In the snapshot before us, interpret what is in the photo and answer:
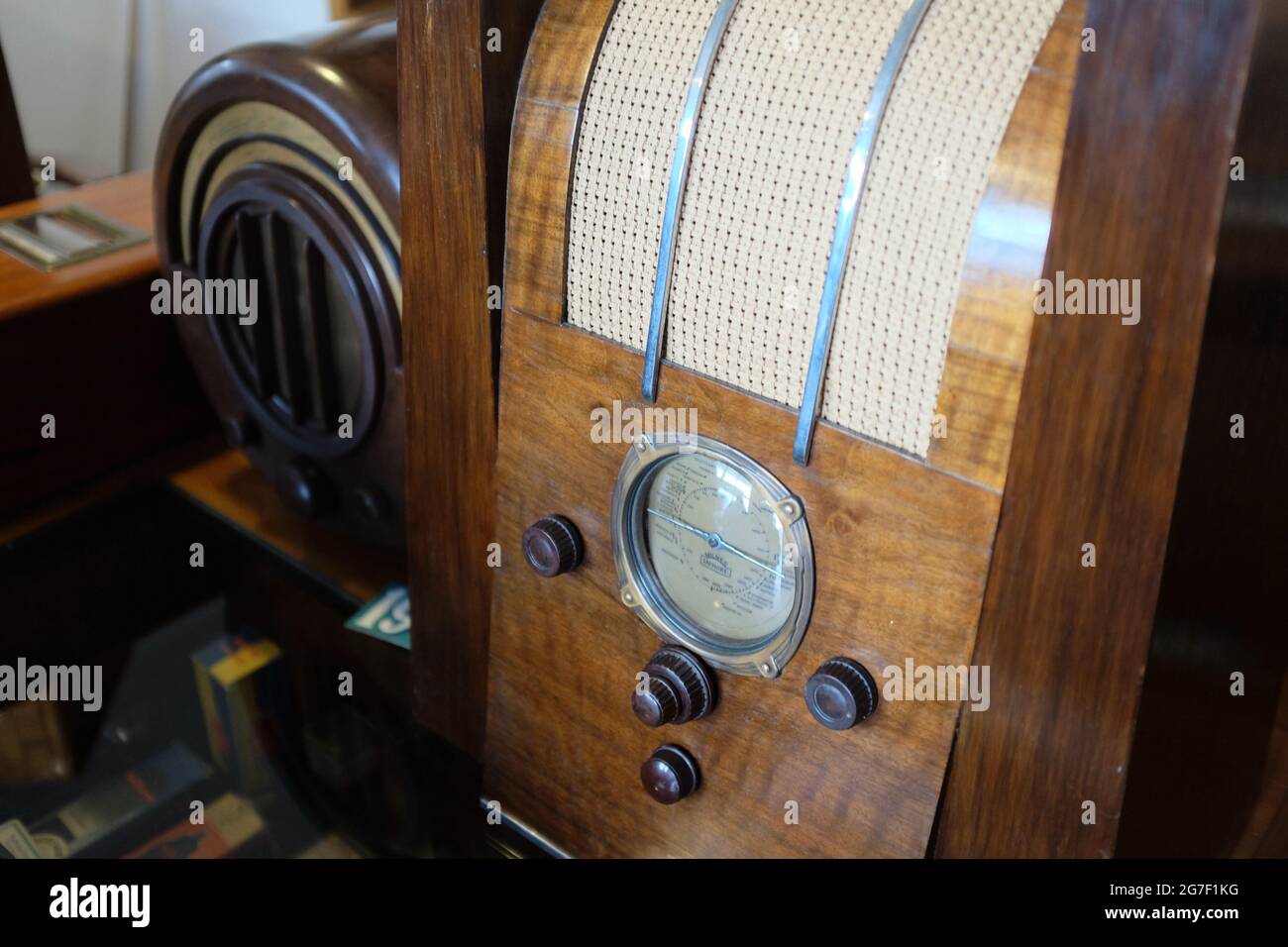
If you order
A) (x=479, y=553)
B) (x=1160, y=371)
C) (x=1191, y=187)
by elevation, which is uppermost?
(x=1191, y=187)

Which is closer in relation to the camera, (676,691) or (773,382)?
(773,382)

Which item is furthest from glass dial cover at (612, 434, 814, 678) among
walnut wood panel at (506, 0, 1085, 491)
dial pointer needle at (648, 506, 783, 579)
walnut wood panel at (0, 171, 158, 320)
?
walnut wood panel at (0, 171, 158, 320)

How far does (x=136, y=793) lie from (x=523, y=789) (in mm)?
374

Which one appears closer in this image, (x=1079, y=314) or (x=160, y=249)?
(x=1079, y=314)

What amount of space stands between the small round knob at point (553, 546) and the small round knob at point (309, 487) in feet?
1.57

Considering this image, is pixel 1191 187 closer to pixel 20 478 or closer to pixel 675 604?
pixel 675 604

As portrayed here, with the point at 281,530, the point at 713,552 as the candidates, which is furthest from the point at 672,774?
the point at 281,530

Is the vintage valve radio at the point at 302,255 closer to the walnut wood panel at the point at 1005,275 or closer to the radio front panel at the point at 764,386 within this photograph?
the radio front panel at the point at 764,386

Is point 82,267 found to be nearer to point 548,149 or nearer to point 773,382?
point 548,149

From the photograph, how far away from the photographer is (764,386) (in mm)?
890

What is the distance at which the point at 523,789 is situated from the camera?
120 cm

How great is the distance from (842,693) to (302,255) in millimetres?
782

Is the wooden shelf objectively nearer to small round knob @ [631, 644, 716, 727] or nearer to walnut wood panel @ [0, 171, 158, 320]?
walnut wood panel @ [0, 171, 158, 320]
